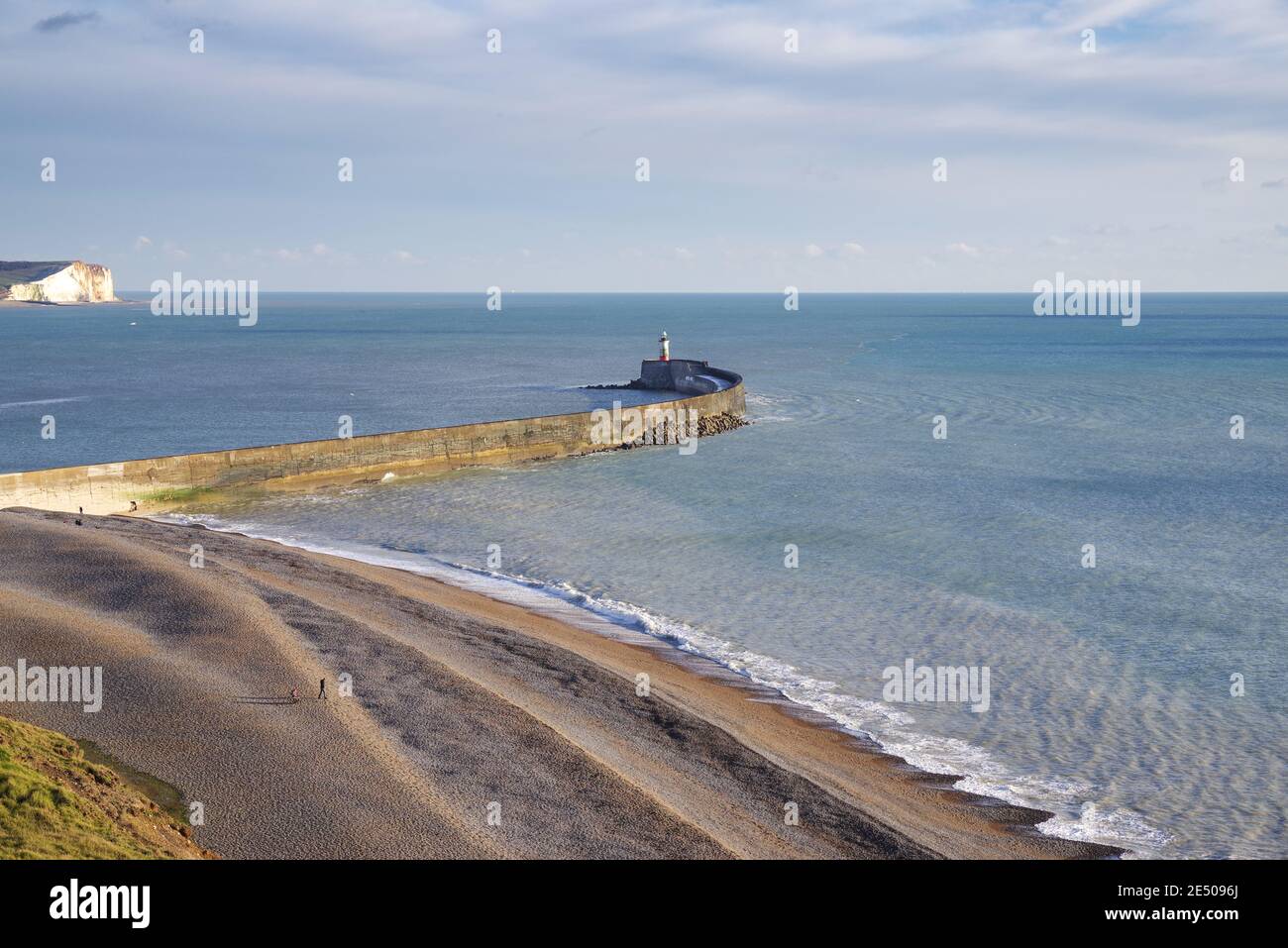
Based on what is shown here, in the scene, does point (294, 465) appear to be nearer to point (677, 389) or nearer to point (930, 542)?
point (930, 542)

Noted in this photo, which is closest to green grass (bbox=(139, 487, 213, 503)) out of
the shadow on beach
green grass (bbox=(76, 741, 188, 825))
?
the shadow on beach

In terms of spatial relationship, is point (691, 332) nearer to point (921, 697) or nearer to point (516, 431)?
point (516, 431)

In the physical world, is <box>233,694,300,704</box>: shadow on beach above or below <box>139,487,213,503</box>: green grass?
below

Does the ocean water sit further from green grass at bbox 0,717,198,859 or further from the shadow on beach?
green grass at bbox 0,717,198,859

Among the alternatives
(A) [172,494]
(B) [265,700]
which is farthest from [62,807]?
(A) [172,494]

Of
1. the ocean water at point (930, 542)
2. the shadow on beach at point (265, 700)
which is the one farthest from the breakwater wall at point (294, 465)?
the shadow on beach at point (265, 700)

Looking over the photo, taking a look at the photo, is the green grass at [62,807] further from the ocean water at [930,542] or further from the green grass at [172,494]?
the green grass at [172,494]

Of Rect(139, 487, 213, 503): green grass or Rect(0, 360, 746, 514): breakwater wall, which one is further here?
Rect(139, 487, 213, 503): green grass
